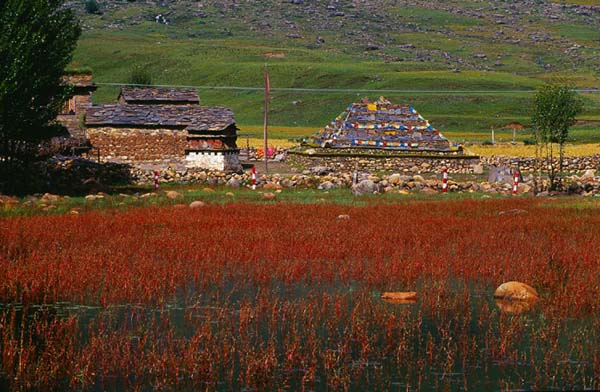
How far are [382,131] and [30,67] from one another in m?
29.1

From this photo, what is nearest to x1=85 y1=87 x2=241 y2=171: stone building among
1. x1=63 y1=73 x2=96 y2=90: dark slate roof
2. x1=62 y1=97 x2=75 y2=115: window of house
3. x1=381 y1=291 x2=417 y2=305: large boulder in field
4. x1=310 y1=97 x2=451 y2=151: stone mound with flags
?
x1=62 y1=97 x2=75 y2=115: window of house

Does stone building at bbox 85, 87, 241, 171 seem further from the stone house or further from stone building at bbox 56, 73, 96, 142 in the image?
stone building at bbox 56, 73, 96, 142

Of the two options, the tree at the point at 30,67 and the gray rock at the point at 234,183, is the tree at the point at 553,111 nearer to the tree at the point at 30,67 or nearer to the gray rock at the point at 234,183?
the gray rock at the point at 234,183

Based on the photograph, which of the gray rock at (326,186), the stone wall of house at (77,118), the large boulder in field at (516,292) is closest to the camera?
the large boulder in field at (516,292)

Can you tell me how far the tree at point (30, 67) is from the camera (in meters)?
33.4

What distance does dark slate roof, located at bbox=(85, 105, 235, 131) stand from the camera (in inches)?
2130

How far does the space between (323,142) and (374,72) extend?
9518 centimetres

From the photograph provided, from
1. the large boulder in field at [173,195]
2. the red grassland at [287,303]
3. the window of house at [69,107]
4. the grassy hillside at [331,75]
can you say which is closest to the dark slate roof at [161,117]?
the window of house at [69,107]

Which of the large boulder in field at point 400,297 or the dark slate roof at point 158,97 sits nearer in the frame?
the large boulder in field at point 400,297

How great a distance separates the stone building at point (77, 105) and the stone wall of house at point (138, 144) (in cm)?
207

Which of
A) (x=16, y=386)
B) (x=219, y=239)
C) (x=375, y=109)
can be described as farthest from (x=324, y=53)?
(x=16, y=386)

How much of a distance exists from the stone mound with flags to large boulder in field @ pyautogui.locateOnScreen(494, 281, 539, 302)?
41022mm

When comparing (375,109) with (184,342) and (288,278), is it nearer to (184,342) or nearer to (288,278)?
(288,278)

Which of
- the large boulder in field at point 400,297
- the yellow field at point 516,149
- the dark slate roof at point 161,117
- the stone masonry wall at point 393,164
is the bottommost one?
the yellow field at point 516,149
